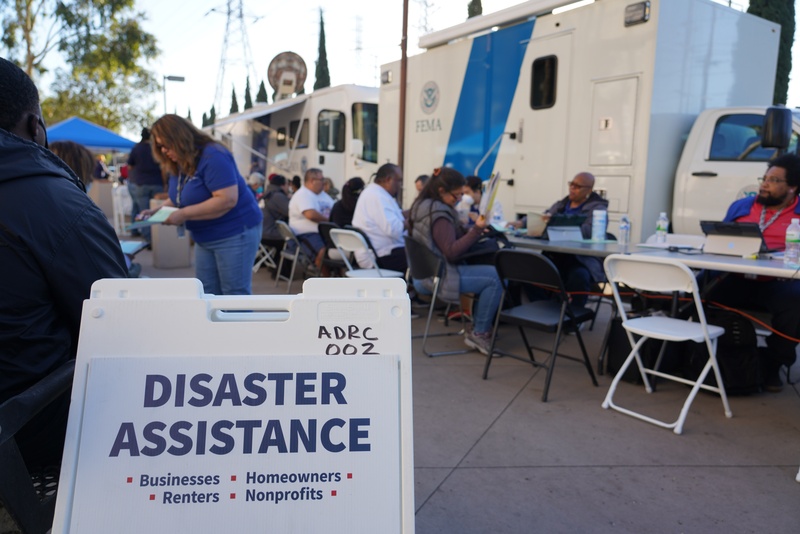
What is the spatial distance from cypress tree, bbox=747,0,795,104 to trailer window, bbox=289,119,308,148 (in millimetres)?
9629

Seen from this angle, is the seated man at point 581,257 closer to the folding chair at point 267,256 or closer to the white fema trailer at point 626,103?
the white fema trailer at point 626,103

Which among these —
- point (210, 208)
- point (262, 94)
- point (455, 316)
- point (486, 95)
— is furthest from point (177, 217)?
point (262, 94)

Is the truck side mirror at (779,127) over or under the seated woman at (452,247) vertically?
over

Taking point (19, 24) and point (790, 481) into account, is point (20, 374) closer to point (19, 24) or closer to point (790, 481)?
point (790, 481)

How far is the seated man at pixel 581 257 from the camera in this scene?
4.91 metres

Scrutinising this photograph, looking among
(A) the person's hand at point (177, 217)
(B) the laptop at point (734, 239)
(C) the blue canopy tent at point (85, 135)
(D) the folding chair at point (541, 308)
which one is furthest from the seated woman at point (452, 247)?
(C) the blue canopy tent at point (85, 135)

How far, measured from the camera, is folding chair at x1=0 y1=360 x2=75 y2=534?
1.14 m

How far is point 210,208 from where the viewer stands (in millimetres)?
3361

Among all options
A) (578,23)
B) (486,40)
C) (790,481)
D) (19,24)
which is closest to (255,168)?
(19,24)

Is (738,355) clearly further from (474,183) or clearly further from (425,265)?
(474,183)

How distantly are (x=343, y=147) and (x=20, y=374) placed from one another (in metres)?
10.6

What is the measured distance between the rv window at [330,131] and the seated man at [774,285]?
8.37m

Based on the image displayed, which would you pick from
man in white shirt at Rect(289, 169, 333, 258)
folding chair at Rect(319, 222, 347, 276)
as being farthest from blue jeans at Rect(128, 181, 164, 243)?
folding chair at Rect(319, 222, 347, 276)

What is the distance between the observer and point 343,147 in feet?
38.2
